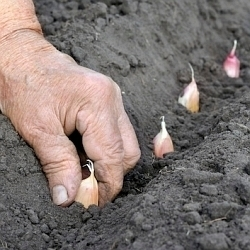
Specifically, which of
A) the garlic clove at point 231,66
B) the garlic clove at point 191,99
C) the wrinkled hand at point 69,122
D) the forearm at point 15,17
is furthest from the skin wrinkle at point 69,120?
the garlic clove at point 231,66

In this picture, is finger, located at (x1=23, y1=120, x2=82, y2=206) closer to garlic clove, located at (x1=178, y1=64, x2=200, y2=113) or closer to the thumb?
the thumb

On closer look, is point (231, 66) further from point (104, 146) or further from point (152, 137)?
point (104, 146)

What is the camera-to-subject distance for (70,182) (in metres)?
2.34

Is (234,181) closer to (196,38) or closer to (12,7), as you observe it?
(12,7)

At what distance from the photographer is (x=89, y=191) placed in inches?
93.4

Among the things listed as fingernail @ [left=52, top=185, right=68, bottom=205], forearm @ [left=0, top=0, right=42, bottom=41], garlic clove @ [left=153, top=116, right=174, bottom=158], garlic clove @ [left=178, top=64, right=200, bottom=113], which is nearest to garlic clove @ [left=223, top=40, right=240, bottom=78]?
garlic clove @ [left=178, top=64, right=200, bottom=113]

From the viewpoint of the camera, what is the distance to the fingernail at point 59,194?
235cm

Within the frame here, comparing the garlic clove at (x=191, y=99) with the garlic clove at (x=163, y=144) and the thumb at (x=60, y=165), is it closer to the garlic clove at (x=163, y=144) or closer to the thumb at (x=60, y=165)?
the garlic clove at (x=163, y=144)

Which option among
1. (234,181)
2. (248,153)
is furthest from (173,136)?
(234,181)

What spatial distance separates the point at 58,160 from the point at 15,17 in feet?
2.39

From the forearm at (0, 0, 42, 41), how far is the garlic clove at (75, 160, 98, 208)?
70 cm

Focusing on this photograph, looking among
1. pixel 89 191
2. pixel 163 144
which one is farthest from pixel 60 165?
pixel 163 144

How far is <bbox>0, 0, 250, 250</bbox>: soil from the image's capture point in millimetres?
2025

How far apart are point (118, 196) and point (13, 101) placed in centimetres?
53
